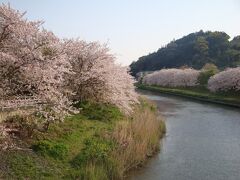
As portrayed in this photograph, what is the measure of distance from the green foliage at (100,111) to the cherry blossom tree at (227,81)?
34.8 metres

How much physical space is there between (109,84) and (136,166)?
24.7ft

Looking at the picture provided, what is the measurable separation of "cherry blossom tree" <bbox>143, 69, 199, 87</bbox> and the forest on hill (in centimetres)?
1524

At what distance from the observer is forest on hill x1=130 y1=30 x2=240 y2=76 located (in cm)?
11788

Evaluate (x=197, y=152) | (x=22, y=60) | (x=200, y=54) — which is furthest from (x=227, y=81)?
(x=200, y=54)

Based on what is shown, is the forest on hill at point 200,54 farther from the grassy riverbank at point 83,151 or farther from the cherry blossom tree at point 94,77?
the grassy riverbank at point 83,151

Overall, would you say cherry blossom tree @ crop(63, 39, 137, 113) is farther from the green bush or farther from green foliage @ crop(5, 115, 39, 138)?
green foliage @ crop(5, 115, 39, 138)

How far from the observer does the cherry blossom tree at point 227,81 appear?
193ft

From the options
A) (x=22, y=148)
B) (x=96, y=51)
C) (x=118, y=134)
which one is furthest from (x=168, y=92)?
(x=22, y=148)

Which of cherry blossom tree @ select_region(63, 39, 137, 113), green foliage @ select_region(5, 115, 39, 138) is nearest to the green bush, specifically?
green foliage @ select_region(5, 115, 39, 138)

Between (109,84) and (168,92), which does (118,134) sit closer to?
(109,84)

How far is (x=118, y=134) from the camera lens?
1941 centimetres

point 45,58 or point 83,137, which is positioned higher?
point 45,58

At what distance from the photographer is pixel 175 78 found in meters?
98.0

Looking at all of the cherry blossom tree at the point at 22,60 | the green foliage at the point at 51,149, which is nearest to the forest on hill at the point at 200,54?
the green foliage at the point at 51,149
